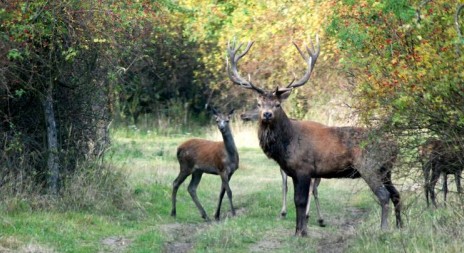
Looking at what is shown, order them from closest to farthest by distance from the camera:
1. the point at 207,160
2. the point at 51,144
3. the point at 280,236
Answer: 1. the point at 280,236
2. the point at 51,144
3. the point at 207,160

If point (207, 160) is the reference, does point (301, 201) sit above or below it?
below

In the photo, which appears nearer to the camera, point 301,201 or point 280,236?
point 280,236

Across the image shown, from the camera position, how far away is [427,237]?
1113 centimetres

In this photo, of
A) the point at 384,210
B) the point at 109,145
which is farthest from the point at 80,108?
the point at 384,210

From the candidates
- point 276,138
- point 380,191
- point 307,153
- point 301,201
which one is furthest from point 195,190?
A: point 380,191

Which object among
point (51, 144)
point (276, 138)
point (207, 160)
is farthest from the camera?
point (207, 160)

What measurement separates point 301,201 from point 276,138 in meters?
1.00

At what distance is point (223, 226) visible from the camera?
13469 millimetres

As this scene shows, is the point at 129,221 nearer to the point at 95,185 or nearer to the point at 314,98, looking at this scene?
the point at 95,185

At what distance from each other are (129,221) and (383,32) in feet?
17.3

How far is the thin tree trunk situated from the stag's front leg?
3.67 metres

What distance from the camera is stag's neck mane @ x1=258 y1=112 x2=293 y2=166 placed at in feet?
44.6

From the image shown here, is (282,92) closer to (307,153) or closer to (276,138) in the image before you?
(276,138)

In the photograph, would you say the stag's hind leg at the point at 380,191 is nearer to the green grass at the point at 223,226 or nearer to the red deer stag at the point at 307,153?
the red deer stag at the point at 307,153
